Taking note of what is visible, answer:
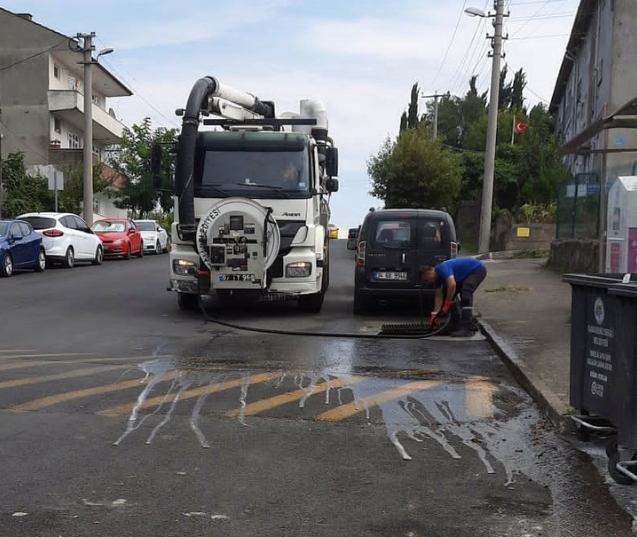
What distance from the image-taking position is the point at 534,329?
12.4 metres

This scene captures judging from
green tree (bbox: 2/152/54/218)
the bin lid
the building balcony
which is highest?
the building balcony

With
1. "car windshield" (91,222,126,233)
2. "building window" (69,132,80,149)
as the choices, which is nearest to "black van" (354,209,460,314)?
"car windshield" (91,222,126,233)

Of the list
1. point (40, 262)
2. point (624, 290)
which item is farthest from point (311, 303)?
point (40, 262)

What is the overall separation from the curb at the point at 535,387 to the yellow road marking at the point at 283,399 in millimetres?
1694

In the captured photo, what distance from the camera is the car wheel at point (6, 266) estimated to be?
68.5 feet

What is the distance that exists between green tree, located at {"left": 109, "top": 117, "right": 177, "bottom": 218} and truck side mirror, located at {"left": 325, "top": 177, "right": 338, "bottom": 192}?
34155mm

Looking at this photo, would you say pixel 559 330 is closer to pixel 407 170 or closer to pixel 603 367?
pixel 603 367

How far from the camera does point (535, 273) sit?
22.0 metres

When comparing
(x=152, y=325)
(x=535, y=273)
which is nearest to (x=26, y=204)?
(x=535, y=273)

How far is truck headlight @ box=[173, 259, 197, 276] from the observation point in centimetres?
1355

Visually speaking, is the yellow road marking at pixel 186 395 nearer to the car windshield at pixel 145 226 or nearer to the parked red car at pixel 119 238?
the parked red car at pixel 119 238

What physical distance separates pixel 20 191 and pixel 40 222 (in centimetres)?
1542

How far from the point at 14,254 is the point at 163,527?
1828cm

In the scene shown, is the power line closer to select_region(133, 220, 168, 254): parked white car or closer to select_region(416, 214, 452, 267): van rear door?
select_region(133, 220, 168, 254): parked white car
